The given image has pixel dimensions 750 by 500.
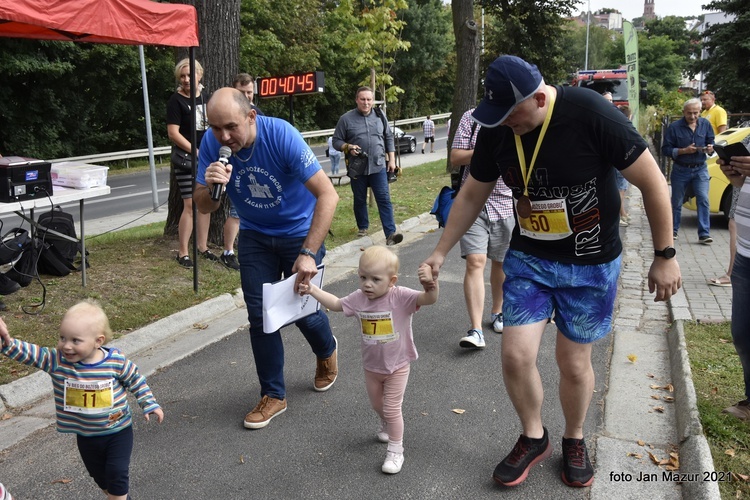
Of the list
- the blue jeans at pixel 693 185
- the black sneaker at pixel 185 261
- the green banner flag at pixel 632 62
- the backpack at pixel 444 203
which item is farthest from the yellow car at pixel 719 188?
the black sneaker at pixel 185 261

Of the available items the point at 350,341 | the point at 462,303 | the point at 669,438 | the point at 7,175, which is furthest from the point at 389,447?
the point at 7,175

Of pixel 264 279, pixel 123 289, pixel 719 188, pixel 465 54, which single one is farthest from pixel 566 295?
pixel 465 54

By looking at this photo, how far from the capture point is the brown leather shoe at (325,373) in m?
4.75

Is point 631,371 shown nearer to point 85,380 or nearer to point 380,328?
point 380,328

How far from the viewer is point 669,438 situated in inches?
156

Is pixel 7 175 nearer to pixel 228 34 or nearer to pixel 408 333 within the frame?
pixel 228 34

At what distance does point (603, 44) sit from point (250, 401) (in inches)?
3903

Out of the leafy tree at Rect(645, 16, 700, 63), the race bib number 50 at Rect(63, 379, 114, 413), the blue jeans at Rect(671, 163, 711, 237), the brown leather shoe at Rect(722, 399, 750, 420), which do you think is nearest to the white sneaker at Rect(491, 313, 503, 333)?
the brown leather shoe at Rect(722, 399, 750, 420)

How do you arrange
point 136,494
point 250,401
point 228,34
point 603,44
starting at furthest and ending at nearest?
point 603,44, point 228,34, point 250,401, point 136,494

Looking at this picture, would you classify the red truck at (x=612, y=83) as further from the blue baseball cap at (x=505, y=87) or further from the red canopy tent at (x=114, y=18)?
the blue baseball cap at (x=505, y=87)

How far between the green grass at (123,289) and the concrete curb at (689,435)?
13.7ft

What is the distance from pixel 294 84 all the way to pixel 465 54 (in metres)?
7.51

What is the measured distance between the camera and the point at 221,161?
3734 mm

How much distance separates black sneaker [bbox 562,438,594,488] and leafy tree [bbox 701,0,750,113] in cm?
2971
